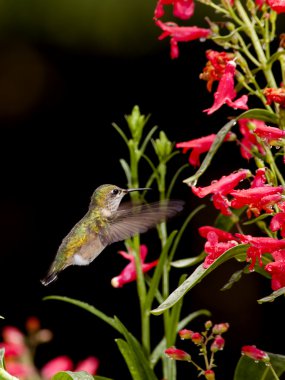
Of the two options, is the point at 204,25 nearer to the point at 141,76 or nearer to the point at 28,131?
the point at 141,76

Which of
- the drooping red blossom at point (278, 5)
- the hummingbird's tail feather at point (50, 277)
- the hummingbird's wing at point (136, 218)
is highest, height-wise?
the drooping red blossom at point (278, 5)

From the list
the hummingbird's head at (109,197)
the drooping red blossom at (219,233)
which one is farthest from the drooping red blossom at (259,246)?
the hummingbird's head at (109,197)

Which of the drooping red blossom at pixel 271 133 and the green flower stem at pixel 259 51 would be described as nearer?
the drooping red blossom at pixel 271 133

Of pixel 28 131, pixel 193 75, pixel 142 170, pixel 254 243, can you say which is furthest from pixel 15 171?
pixel 254 243

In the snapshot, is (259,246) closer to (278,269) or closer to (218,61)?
(278,269)

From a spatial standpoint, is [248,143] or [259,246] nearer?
[259,246]

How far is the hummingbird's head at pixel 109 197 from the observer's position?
132cm

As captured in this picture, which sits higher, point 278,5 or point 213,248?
point 278,5

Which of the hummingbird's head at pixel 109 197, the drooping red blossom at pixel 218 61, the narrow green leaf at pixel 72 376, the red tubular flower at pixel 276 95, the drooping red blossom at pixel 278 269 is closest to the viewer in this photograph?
the narrow green leaf at pixel 72 376

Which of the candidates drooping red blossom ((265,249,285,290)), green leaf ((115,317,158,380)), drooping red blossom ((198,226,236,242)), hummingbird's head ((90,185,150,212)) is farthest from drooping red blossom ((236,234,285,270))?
hummingbird's head ((90,185,150,212))

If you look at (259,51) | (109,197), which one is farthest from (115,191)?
(259,51)

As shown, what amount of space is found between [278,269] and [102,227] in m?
0.42

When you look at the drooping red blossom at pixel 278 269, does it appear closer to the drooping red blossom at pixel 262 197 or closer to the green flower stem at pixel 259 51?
the drooping red blossom at pixel 262 197

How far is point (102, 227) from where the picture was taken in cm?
131
